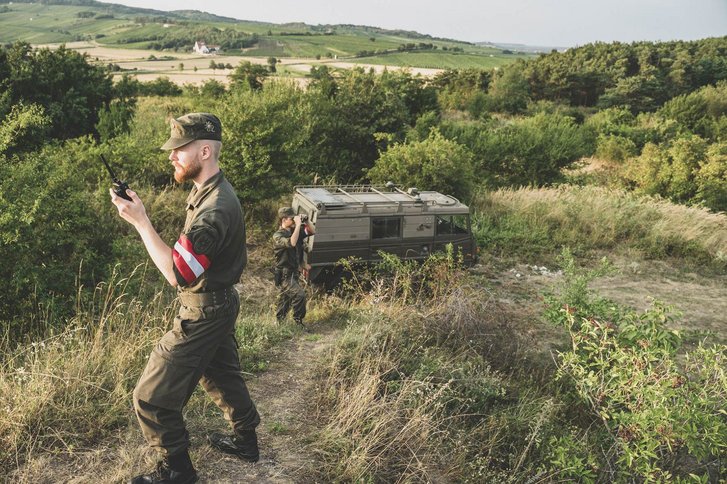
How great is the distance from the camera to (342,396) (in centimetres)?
392

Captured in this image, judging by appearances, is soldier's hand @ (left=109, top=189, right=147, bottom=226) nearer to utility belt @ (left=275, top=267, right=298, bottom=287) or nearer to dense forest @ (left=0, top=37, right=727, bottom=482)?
dense forest @ (left=0, top=37, right=727, bottom=482)

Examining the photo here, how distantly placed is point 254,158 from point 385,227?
4.75 metres

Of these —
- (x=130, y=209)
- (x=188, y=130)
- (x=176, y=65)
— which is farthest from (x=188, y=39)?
(x=130, y=209)

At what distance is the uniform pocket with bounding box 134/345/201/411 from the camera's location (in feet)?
8.66

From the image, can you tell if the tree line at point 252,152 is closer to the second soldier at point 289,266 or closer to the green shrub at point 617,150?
the green shrub at point 617,150

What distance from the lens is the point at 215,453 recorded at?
127 inches

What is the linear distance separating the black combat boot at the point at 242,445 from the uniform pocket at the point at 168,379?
686mm

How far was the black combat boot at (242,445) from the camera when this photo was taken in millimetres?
3171

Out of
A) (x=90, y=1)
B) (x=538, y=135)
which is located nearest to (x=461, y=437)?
(x=538, y=135)

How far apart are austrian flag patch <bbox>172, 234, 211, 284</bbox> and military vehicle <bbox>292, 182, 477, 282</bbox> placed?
202 inches

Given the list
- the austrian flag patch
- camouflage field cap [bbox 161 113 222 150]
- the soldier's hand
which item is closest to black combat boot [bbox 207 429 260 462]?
the austrian flag patch

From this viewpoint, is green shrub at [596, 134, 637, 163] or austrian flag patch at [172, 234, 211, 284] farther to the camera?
green shrub at [596, 134, 637, 163]

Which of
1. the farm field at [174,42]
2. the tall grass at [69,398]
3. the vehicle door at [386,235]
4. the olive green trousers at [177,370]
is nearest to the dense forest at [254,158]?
the tall grass at [69,398]

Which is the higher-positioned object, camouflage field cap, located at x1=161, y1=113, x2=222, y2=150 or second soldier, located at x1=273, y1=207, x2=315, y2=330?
camouflage field cap, located at x1=161, y1=113, x2=222, y2=150
